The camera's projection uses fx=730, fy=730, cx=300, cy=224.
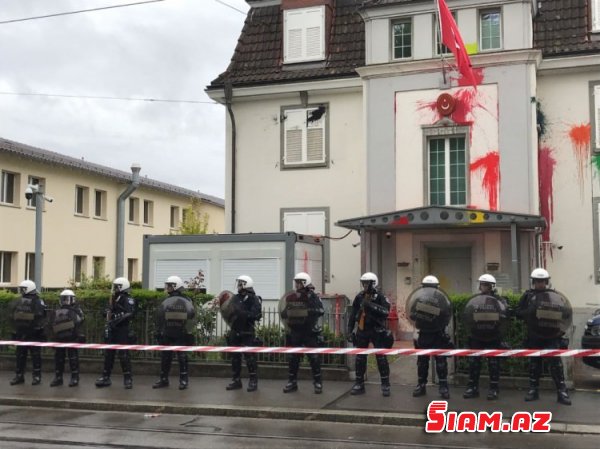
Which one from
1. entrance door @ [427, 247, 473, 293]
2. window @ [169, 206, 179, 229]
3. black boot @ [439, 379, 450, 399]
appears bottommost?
black boot @ [439, 379, 450, 399]

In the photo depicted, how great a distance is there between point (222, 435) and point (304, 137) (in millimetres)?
12664

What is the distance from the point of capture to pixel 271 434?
866 cm

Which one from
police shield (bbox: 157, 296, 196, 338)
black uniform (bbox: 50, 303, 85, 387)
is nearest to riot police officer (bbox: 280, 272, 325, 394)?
police shield (bbox: 157, 296, 196, 338)

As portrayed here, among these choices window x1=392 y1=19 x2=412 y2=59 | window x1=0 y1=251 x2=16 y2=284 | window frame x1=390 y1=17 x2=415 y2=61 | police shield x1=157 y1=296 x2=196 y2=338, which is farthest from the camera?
window x1=0 y1=251 x2=16 y2=284

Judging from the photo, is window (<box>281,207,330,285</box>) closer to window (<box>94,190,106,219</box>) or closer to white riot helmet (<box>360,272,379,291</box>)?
white riot helmet (<box>360,272,379,291</box>)

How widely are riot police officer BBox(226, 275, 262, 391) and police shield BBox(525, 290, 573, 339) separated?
13.3ft

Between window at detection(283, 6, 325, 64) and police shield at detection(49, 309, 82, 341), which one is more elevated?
window at detection(283, 6, 325, 64)

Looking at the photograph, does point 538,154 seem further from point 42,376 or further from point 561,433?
point 42,376

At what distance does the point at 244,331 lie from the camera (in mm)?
11383

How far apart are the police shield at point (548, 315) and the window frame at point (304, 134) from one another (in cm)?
1061

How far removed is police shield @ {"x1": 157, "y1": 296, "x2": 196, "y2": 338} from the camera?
1152 centimetres

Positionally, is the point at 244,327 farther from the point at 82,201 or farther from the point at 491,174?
the point at 82,201

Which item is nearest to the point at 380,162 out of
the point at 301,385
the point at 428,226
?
the point at 428,226

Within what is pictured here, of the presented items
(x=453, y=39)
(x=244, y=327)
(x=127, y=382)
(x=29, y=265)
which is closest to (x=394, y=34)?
(x=453, y=39)
